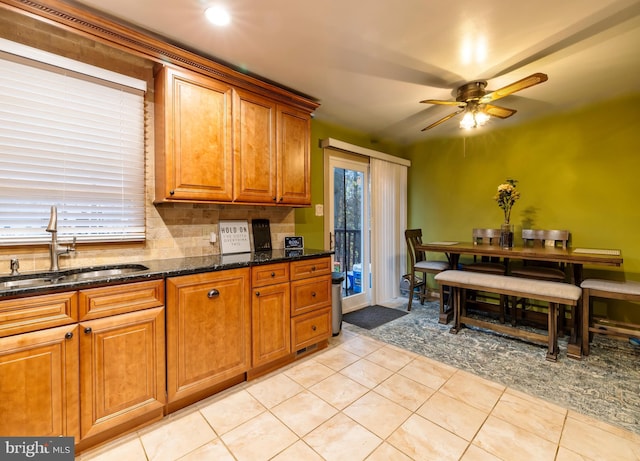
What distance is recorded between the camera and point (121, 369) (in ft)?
5.29

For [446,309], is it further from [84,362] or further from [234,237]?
[84,362]

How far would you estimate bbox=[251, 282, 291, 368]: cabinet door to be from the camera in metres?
2.21

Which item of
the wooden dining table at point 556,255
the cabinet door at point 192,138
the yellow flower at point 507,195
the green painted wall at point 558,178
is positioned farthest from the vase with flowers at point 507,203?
the cabinet door at point 192,138

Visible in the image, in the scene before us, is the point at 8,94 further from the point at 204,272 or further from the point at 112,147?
the point at 204,272

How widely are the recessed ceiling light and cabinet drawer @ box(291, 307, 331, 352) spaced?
2.26 metres

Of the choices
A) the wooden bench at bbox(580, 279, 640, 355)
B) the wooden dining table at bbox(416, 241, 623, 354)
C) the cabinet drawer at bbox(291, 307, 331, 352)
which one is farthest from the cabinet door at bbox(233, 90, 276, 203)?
the wooden bench at bbox(580, 279, 640, 355)

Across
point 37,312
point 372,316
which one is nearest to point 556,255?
point 372,316

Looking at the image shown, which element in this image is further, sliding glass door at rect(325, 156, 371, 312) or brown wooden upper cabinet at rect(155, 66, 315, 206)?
sliding glass door at rect(325, 156, 371, 312)

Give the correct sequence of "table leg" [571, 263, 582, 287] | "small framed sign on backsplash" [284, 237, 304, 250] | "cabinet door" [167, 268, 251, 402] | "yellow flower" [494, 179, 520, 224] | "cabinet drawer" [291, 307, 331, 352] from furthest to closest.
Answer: "yellow flower" [494, 179, 520, 224] → "small framed sign on backsplash" [284, 237, 304, 250] → "table leg" [571, 263, 582, 287] → "cabinet drawer" [291, 307, 331, 352] → "cabinet door" [167, 268, 251, 402]

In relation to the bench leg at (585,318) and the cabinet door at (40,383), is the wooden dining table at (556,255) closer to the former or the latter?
the bench leg at (585,318)

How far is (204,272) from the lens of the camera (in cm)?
193

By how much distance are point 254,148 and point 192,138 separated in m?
0.52

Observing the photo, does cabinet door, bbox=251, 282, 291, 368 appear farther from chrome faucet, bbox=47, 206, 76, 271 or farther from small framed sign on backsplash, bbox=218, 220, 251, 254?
chrome faucet, bbox=47, 206, 76, 271

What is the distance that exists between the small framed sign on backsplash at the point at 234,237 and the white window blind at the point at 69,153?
646mm
